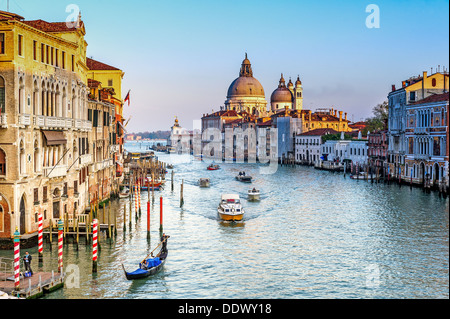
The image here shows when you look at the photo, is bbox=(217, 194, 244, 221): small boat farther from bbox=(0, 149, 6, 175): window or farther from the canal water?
bbox=(0, 149, 6, 175): window

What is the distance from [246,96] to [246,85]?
209 cm

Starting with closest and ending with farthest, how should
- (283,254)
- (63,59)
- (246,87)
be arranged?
(283,254), (63,59), (246,87)

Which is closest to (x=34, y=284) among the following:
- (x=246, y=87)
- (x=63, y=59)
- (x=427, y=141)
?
(x=63, y=59)

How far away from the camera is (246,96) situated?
10762cm

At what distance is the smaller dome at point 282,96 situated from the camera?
324 ft

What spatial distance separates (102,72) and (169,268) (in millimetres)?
16860

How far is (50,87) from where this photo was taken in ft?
49.1

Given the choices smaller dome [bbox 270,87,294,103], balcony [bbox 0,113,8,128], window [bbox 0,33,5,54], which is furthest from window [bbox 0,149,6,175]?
smaller dome [bbox 270,87,294,103]

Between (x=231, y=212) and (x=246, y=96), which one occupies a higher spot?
(x=246, y=96)

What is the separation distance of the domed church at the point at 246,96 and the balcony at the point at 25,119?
92.6 m

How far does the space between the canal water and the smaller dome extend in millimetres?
74232

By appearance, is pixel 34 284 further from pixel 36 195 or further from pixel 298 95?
pixel 298 95
